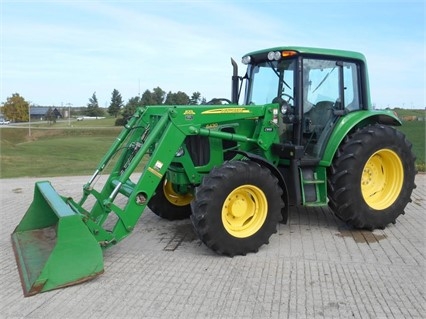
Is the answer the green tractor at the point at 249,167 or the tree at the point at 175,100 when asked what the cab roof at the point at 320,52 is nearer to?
the green tractor at the point at 249,167

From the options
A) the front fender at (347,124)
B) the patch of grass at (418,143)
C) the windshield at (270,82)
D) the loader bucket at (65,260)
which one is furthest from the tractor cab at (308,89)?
the patch of grass at (418,143)

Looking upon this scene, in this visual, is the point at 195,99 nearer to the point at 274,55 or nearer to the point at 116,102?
the point at 274,55

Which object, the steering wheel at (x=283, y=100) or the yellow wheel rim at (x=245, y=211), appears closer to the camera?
the yellow wheel rim at (x=245, y=211)

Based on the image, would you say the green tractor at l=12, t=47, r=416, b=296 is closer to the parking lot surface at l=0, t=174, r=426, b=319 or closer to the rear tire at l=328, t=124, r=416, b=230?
the rear tire at l=328, t=124, r=416, b=230

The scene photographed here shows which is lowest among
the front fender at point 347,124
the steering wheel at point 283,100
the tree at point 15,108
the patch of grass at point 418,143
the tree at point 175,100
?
the patch of grass at point 418,143

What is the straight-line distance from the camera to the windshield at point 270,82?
588 centimetres

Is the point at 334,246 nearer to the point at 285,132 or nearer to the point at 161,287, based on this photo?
the point at 285,132

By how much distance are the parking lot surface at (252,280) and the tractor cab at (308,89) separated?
135 cm

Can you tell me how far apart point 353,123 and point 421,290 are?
7.91 feet

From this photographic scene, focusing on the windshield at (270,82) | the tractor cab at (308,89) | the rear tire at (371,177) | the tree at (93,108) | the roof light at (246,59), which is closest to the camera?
the rear tire at (371,177)

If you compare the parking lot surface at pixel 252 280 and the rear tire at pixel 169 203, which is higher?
the rear tire at pixel 169 203

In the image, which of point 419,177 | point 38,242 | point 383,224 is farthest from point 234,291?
point 419,177

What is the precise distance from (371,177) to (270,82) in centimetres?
193

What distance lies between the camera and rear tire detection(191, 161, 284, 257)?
4.77 m
